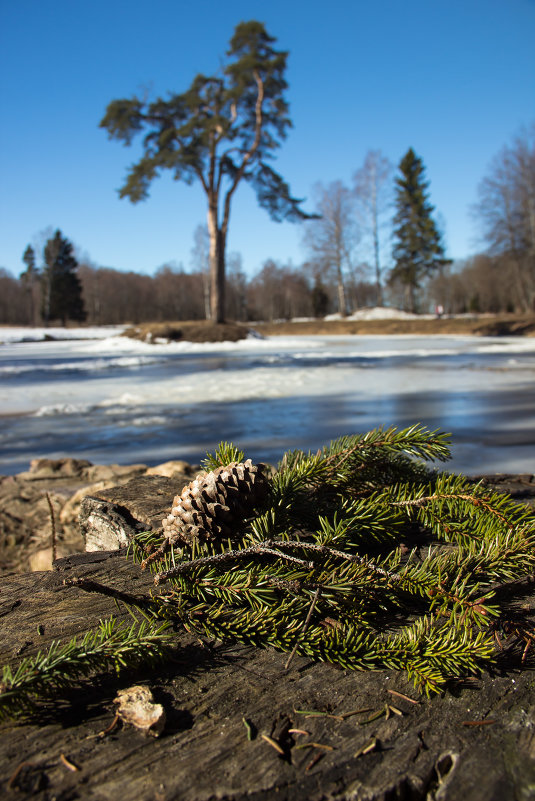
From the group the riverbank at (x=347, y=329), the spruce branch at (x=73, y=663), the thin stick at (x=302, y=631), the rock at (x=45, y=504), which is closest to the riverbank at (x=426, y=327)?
the riverbank at (x=347, y=329)

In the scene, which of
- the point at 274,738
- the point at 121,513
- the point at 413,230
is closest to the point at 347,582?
the point at 274,738

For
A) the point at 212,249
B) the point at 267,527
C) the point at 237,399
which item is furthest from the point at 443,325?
the point at 267,527

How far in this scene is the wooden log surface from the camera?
0.64m

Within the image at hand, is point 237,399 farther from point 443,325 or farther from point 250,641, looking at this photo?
point 443,325

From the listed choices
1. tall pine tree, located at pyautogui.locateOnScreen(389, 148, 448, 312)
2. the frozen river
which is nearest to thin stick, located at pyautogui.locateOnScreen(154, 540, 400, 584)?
the frozen river

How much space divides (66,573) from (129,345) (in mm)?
20631

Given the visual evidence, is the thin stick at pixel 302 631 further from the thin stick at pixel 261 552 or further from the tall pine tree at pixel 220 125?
the tall pine tree at pixel 220 125

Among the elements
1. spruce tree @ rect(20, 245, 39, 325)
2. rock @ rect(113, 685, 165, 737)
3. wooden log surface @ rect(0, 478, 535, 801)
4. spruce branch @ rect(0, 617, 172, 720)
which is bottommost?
wooden log surface @ rect(0, 478, 535, 801)

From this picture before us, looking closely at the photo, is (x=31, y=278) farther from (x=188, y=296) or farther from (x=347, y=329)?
(x=347, y=329)

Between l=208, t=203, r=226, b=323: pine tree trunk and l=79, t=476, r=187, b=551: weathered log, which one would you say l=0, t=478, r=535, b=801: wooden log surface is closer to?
l=79, t=476, r=187, b=551: weathered log

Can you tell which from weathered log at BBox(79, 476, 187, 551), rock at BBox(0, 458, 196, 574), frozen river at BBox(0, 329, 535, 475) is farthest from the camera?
frozen river at BBox(0, 329, 535, 475)

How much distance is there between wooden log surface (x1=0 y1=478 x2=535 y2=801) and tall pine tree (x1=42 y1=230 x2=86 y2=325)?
53.7 meters

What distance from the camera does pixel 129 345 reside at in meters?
21.0

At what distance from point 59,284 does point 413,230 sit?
109 feet
